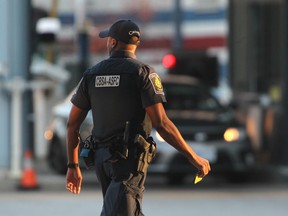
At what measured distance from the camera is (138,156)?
5.76 m

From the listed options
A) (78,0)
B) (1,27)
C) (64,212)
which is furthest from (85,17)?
(64,212)

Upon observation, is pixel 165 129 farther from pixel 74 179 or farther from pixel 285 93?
pixel 285 93

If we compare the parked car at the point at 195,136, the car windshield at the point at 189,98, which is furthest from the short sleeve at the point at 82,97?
the car windshield at the point at 189,98

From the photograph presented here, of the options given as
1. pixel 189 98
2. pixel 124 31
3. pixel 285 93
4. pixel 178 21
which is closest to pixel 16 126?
pixel 189 98

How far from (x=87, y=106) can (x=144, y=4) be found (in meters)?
27.2

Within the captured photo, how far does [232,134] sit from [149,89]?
6.98m

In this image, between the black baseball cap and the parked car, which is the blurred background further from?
the black baseball cap

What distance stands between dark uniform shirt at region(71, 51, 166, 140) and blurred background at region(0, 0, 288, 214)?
6.08 m

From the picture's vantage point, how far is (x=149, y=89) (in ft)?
18.6

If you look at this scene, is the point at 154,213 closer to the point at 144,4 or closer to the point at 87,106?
the point at 87,106

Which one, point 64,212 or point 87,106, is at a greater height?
point 87,106

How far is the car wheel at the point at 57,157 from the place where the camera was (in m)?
13.0

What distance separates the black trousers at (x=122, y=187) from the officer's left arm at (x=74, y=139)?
0.77ft

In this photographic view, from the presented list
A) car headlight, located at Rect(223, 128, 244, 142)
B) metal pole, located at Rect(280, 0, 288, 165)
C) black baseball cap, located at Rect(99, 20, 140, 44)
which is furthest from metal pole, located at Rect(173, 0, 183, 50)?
black baseball cap, located at Rect(99, 20, 140, 44)
